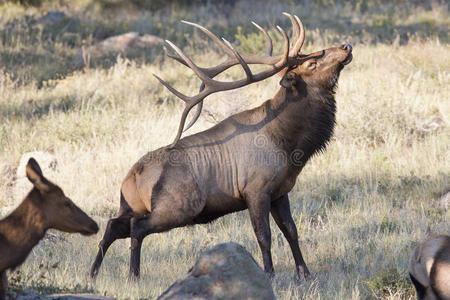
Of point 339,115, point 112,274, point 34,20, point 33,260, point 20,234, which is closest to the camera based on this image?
point 20,234

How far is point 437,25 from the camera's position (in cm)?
2211

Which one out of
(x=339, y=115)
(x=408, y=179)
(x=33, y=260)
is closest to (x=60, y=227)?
(x=33, y=260)

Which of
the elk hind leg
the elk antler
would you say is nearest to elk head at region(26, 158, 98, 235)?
the elk hind leg

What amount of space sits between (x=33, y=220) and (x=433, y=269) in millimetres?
2962

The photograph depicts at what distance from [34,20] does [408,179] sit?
47.5 feet

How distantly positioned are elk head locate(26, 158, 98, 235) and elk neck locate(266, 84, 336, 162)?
276 centimetres

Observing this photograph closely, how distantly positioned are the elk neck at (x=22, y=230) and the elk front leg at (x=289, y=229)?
3.21m

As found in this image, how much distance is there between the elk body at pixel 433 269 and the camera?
5500mm

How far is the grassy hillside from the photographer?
748 cm

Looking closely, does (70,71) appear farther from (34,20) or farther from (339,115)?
(339,115)

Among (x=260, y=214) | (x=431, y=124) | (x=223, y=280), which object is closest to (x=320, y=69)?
(x=260, y=214)

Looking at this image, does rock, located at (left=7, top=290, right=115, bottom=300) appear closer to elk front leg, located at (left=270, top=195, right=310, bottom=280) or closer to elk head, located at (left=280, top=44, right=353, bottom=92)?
elk front leg, located at (left=270, top=195, right=310, bottom=280)

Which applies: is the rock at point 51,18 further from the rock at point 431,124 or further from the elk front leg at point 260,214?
the elk front leg at point 260,214

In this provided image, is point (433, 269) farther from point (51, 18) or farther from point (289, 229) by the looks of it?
point (51, 18)
